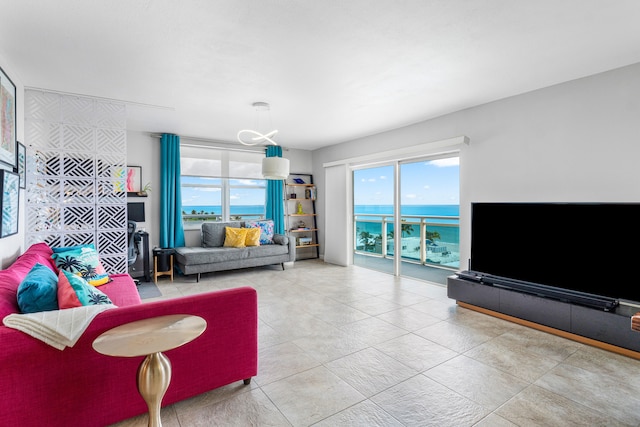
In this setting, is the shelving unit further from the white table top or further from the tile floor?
the white table top

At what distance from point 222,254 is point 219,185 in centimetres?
166

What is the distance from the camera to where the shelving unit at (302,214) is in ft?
23.1

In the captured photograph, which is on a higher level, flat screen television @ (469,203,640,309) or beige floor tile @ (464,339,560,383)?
flat screen television @ (469,203,640,309)

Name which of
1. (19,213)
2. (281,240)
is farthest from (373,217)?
(19,213)

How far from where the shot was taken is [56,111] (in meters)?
3.55

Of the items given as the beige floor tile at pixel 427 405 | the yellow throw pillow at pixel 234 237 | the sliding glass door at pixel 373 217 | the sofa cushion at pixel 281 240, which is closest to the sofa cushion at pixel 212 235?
the yellow throw pillow at pixel 234 237

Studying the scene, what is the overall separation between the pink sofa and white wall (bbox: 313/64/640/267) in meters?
3.31

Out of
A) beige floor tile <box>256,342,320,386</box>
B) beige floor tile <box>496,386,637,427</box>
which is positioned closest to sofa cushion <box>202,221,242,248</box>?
beige floor tile <box>256,342,320,386</box>

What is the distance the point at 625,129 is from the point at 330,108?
9.97 feet

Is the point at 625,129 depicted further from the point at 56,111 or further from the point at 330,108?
the point at 56,111

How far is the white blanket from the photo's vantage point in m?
1.48

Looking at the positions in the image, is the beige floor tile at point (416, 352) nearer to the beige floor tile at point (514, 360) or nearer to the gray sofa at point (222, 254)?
the beige floor tile at point (514, 360)

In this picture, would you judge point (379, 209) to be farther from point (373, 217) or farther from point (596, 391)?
point (596, 391)

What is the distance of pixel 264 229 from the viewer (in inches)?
243
